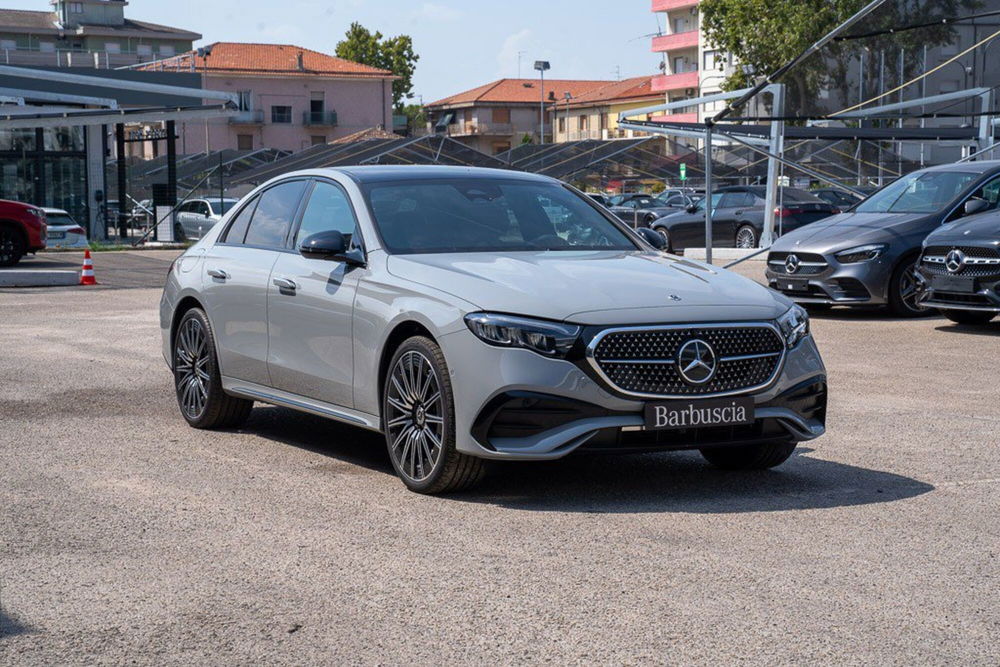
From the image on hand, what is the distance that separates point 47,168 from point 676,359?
128ft

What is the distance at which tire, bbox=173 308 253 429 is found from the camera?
8.96 metres

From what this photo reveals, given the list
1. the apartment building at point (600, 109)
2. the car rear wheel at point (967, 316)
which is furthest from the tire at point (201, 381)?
the apartment building at point (600, 109)

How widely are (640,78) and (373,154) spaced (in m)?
84.2

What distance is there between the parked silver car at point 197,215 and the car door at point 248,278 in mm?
33531

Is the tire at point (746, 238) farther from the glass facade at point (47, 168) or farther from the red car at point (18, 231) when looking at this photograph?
the glass facade at point (47, 168)

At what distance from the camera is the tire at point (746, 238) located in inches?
1276

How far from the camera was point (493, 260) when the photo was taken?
7348 mm

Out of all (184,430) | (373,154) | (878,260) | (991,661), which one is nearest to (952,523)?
(991,661)

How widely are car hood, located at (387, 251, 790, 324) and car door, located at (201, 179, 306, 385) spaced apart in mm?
1301

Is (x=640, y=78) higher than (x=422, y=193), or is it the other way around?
(x=640, y=78)

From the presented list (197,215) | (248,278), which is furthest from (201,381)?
(197,215)

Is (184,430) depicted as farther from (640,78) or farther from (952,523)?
(640,78)

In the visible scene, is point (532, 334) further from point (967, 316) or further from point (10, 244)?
point (10, 244)

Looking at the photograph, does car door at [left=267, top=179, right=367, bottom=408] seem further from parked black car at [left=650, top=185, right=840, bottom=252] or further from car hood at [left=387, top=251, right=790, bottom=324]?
parked black car at [left=650, top=185, right=840, bottom=252]
